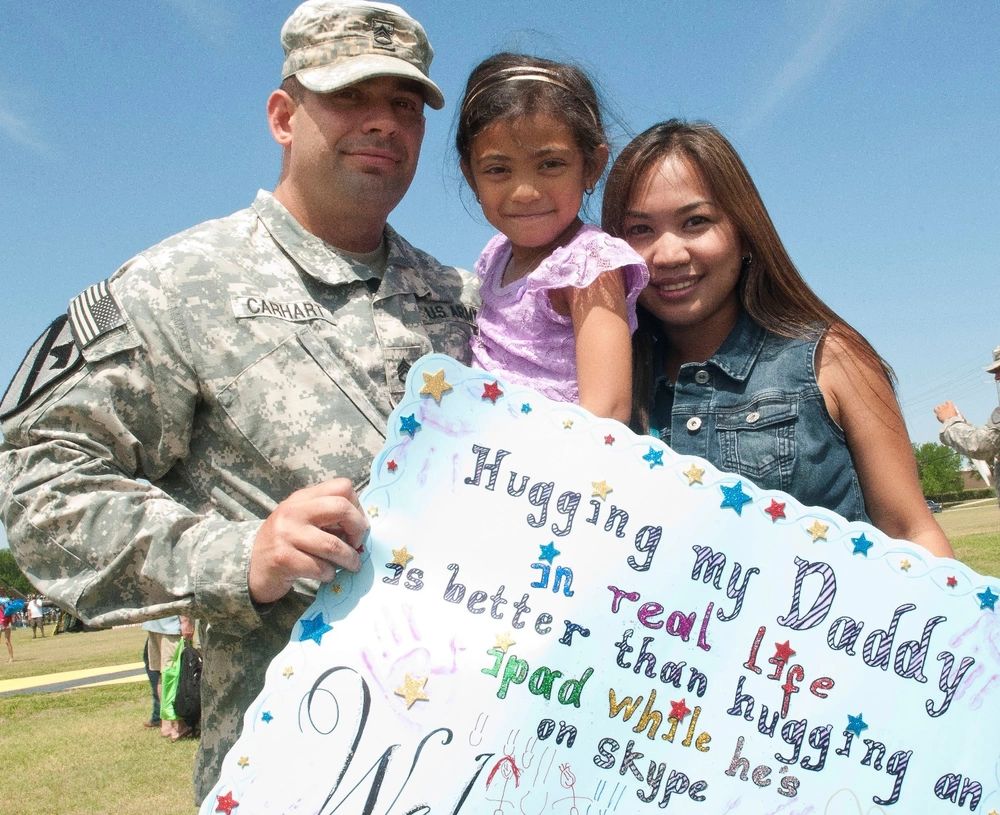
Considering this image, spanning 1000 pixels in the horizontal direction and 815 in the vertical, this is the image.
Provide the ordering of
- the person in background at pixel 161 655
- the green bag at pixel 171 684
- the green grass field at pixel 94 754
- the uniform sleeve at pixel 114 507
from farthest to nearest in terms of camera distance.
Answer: the person in background at pixel 161 655 < the green bag at pixel 171 684 < the green grass field at pixel 94 754 < the uniform sleeve at pixel 114 507

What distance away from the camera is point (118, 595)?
6.86 ft

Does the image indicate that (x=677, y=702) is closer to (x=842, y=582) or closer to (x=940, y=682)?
(x=842, y=582)

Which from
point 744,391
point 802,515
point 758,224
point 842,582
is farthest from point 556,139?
point 842,582

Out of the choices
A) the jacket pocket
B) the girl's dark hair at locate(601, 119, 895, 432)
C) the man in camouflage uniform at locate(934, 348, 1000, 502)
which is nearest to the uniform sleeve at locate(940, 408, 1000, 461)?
the man in camouflage uniform at locate(934, 348, 1000, 502)

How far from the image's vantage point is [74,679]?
1744 cm

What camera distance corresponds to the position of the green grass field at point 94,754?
7.64 metres

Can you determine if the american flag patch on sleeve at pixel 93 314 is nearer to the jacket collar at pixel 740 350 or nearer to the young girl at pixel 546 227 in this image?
the young girl at pixel 546 227

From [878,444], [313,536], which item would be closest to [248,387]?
[313,536]

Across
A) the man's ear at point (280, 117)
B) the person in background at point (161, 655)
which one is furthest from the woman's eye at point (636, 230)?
the person in background at point (161, 655)

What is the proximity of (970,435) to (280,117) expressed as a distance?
26.5ft

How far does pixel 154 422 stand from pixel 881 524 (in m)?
1.86

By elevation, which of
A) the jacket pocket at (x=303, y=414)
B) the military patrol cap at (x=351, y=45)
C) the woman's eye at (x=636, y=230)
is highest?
the military patrol cap at (x=351, y=45)

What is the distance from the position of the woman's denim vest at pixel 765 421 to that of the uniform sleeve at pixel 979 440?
7167 millimetres

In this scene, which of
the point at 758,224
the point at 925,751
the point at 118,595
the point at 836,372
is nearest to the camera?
the point at 925,751
